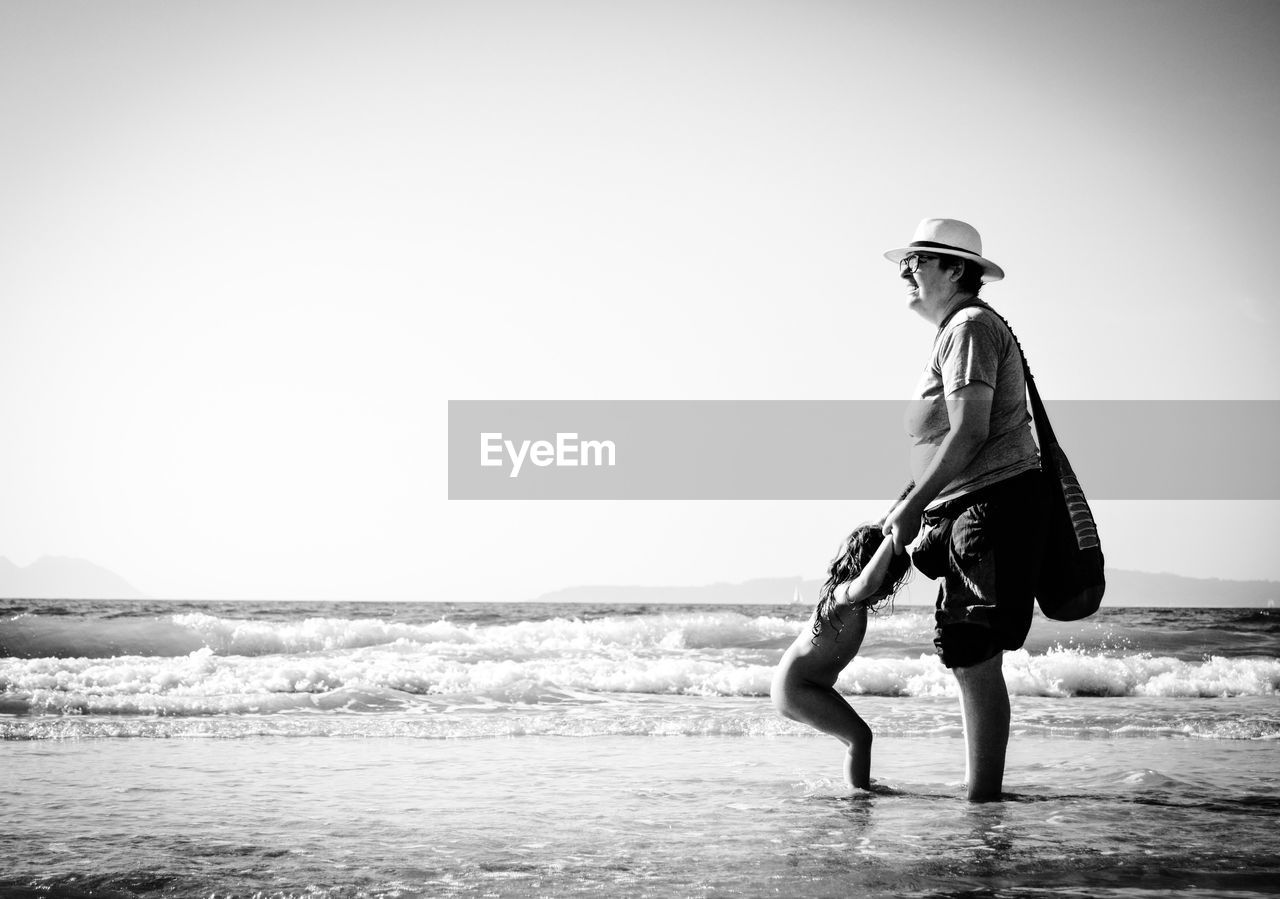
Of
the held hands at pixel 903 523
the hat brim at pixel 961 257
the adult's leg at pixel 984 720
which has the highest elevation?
the hat brim at pixel 961 257

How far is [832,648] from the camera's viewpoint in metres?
3.31

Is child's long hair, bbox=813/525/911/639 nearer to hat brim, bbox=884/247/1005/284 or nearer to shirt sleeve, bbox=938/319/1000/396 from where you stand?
shirt sleeve, bbox=938/319/1000/396

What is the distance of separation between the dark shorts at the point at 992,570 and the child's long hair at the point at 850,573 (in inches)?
9.3

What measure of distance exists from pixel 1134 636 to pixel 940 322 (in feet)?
44.6

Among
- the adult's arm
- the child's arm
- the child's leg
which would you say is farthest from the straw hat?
the child's leg

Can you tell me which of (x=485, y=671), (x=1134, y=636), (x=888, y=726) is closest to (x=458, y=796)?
(x=888, y=726)

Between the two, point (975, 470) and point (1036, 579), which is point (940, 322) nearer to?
point (975, 470)

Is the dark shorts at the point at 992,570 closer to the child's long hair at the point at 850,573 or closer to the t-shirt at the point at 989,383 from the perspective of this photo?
the t-shirt at the point at 989,383

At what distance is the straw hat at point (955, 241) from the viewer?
10.3 feet

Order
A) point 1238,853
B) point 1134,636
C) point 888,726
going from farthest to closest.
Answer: point 1134,636, point 888,726, point 1238,853

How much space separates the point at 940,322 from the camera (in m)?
3.24

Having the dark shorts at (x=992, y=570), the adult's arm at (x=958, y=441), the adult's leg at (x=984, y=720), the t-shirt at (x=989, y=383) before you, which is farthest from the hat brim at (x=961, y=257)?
the adult's leg at (x=984, y=720)

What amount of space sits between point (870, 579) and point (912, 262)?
1.02 meters

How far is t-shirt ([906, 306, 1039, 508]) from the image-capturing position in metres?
2.93
